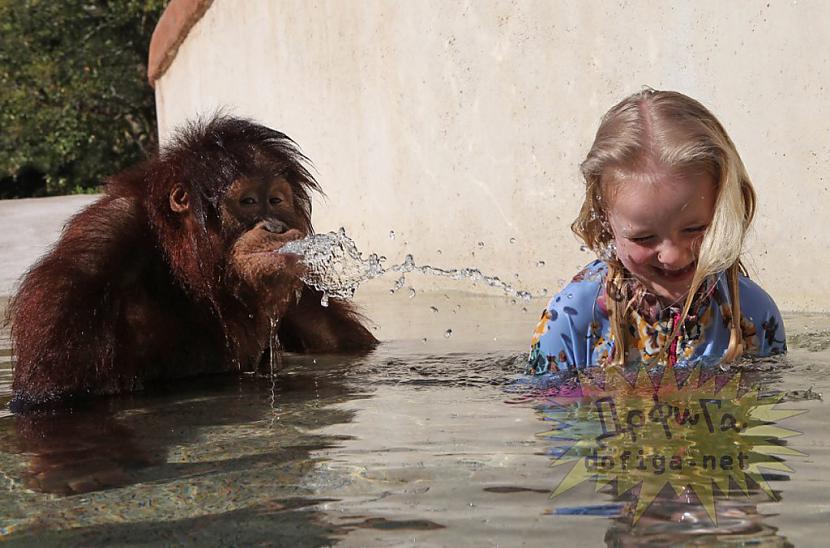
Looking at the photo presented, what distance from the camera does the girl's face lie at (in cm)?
283

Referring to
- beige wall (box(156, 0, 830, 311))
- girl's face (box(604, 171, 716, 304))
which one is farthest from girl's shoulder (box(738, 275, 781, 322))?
beige wall (box(156, 0, 830, 311))

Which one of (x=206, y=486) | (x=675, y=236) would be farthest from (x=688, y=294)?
(x=206, y=486)

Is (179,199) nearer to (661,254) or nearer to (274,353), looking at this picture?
(274,353)

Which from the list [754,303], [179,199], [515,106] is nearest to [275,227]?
[179,199]

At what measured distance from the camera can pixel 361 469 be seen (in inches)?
84.4

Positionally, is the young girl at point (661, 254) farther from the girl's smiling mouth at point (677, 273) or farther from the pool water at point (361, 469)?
the pool water at point (361, 469)

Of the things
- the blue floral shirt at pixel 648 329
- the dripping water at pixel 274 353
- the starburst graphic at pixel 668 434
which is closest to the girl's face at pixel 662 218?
the blue floral shirt at pixel 648 329

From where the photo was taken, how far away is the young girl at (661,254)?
2.84 metres

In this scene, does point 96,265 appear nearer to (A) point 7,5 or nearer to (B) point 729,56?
(B) point 729,56

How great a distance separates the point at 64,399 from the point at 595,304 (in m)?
1.41

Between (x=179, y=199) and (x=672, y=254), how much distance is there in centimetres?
142

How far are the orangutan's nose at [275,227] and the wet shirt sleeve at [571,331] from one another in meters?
0.82

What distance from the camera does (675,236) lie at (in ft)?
9.41

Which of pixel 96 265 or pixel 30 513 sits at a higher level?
pixel 96 265
